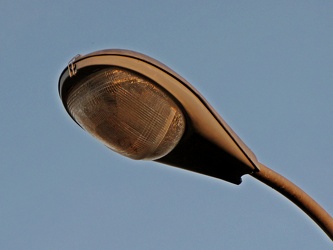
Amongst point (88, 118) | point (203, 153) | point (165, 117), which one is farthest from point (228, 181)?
point (88, 118)

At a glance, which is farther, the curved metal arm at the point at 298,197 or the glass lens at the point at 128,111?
the curved metal arm at the point at 298,197

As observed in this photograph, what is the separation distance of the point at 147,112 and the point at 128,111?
0.27 feet

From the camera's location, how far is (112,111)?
145 inches

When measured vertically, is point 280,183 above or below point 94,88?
below

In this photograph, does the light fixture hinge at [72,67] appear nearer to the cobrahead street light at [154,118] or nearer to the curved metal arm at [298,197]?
the cobrahead street light at [154,118]

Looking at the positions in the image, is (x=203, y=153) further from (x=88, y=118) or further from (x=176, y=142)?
(x=88, y=118)

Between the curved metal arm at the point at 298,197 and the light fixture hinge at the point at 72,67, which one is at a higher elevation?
the light fixture hinge at the point at 72,67

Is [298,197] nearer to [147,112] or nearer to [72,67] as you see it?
[147,112]

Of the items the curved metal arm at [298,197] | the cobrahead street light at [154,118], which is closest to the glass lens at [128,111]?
the cobrahead street light at [154,118]

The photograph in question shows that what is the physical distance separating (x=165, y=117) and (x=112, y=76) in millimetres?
291

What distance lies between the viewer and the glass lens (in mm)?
3668

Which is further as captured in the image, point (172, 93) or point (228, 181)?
point (228, 181)

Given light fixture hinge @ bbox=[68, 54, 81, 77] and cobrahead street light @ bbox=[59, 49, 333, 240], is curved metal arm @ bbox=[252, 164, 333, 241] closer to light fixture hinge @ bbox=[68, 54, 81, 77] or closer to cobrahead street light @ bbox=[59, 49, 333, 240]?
cobrahead street light @ bbox=[59, 49, 333, 240]

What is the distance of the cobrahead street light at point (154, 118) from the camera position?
363cm
